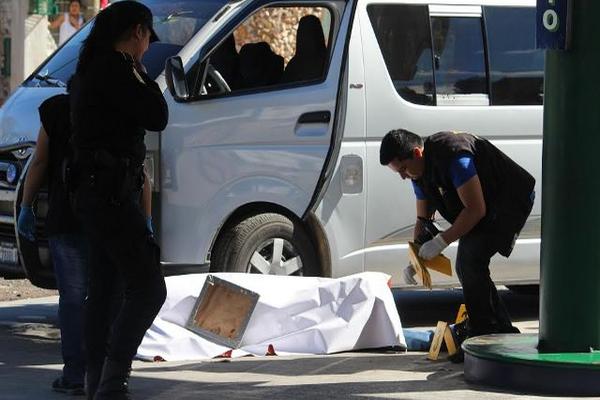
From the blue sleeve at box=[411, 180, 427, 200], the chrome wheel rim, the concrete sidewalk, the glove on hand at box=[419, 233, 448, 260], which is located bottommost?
the concrete sidewalk

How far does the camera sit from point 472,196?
7352mm

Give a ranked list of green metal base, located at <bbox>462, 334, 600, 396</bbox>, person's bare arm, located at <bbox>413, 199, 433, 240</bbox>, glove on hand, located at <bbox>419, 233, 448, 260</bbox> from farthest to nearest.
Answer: person's bare arm, located at <bbox>413, 199, 433, 240</bbox>
glove on hand, located at <bbox>419, 233, 448, 260</bbox>
green metal base, located at <bbox>462, 334, 600, 396</bbox>

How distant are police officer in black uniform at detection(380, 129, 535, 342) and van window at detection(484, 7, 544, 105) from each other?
1.71m

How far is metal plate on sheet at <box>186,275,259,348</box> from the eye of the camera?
26.2 ft

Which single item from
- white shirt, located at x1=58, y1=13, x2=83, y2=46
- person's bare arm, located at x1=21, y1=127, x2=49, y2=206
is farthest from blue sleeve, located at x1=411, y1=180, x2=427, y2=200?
white shirt, located at x1=58, y1=13, x2=83, y2=46

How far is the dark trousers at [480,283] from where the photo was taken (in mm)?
7590

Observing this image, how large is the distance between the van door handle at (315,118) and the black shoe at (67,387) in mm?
2512

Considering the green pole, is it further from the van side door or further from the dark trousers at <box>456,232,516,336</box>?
the van side door

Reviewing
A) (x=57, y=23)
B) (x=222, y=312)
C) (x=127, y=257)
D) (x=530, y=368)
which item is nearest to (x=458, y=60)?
(x=222, y=312)

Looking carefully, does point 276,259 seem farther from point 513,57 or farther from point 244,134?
point 513,57

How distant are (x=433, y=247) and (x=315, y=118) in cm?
143

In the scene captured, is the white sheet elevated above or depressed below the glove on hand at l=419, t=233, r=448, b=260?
below

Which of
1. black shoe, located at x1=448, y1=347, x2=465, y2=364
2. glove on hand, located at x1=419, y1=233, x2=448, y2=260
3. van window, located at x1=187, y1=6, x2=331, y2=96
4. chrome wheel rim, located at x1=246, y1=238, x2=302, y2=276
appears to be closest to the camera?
glove on hand, located at x1=419, y1=233, x2=448, y2=260

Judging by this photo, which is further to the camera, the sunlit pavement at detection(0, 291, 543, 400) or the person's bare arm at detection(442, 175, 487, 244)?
the person's bare arm at detection(442, 175, 487, 244)
